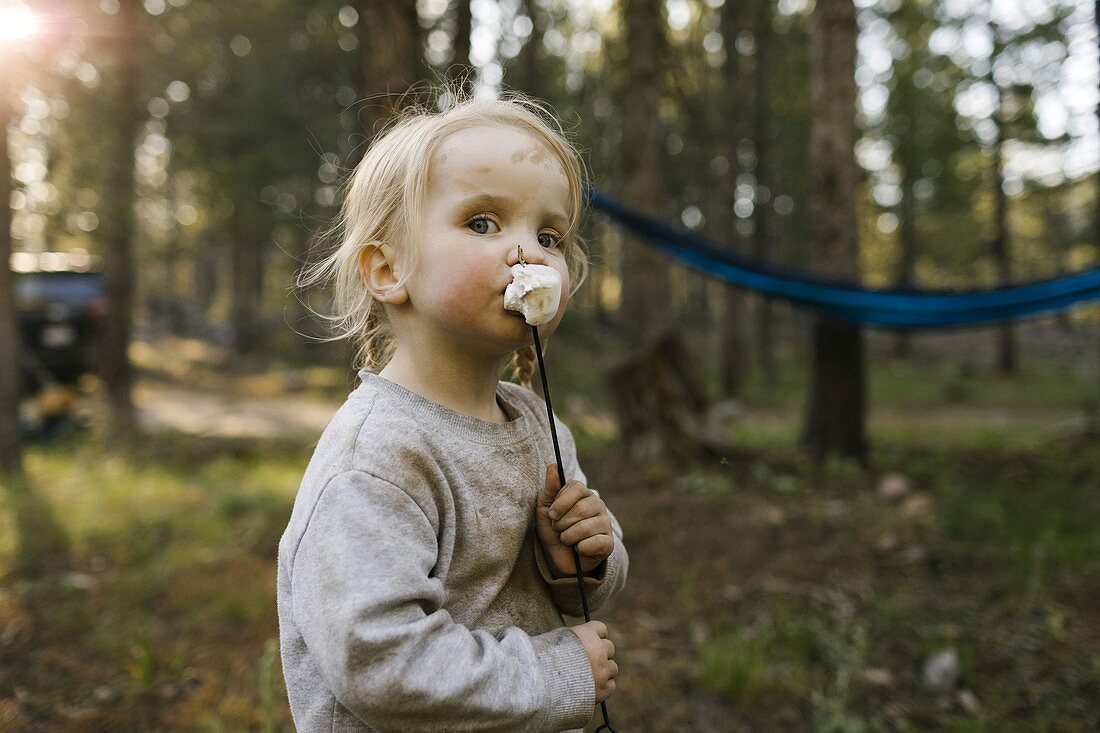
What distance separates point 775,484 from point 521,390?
370 centimetres

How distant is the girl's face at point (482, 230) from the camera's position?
99 centimetres

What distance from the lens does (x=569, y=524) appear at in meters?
1.05

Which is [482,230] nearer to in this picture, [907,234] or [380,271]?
[380,271]

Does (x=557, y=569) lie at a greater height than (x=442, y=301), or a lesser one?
lesser

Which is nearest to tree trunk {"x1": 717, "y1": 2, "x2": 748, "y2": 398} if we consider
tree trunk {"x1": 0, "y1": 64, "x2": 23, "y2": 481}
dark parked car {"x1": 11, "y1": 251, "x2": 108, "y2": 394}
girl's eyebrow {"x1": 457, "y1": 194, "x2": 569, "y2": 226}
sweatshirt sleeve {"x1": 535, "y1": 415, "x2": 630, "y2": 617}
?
tree trunk {"x1": 0, "y1": 64, "x2": 23, "y2": 481}

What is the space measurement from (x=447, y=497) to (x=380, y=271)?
357 mm

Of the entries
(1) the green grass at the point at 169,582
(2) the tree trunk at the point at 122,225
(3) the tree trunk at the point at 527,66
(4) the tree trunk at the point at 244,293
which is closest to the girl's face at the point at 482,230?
(1) the green grass at the point at 169,582

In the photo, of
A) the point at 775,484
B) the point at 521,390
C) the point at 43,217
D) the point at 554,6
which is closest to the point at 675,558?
the point at 775,484

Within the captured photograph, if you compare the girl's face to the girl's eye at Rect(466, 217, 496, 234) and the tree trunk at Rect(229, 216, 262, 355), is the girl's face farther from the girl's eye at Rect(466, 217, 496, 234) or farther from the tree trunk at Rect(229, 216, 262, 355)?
the tree trunk at Rect(229, 216, 262, 355)

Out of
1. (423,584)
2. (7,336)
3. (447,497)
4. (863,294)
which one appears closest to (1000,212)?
(863,294)

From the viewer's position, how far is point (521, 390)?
4.18ft

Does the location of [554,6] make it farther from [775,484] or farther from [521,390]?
[521,390]

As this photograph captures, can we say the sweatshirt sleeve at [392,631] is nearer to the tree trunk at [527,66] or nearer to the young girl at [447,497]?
the young girl at [447,497]

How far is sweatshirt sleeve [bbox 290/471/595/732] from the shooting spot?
2.74 feet
